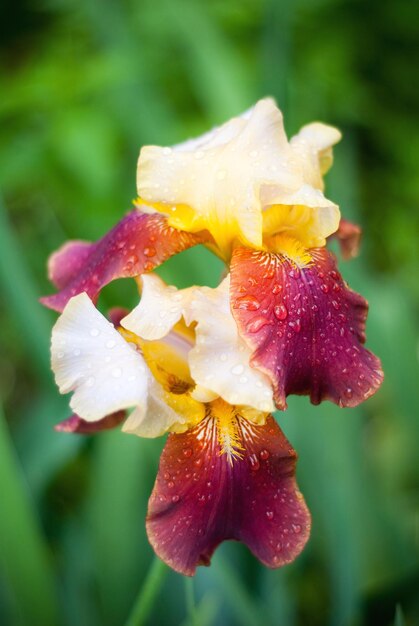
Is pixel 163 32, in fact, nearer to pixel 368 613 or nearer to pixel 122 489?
pixel 122 489

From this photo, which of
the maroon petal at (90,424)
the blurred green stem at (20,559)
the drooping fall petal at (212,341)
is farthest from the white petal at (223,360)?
the blurred green stem at (20,559)

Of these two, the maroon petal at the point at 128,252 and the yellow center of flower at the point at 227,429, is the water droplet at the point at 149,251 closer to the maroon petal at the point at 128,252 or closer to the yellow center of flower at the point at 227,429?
the maroon petal at the point at 128,252

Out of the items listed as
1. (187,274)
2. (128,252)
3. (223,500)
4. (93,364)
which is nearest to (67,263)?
(128,252)

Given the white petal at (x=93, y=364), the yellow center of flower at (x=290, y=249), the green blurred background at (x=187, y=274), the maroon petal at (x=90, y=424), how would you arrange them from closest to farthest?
1. the white petal at (x=93, y=364)
2. the yellow center of flower at (x=290, y=249)
3. the maroon petal at (x=90, y=424)
4. the green blurred background at (x=187, y=274)

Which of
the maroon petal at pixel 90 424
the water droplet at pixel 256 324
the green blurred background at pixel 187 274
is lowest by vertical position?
the green blurred background at pixel 187 274

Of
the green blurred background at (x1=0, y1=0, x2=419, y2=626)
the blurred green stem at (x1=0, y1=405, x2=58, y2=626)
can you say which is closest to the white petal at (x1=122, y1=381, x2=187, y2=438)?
the green blurred background at (x1=0, y1=0, x2=419, y2=626)

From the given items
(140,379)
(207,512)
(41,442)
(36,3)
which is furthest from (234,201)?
(36,3)

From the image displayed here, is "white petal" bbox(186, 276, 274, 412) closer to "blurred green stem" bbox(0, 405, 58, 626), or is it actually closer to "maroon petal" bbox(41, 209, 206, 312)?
"maroon petal" bbox(41, 209, 206, 312)

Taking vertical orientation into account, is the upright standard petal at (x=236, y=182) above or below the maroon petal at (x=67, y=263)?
above

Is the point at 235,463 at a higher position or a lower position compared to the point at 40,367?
higher
